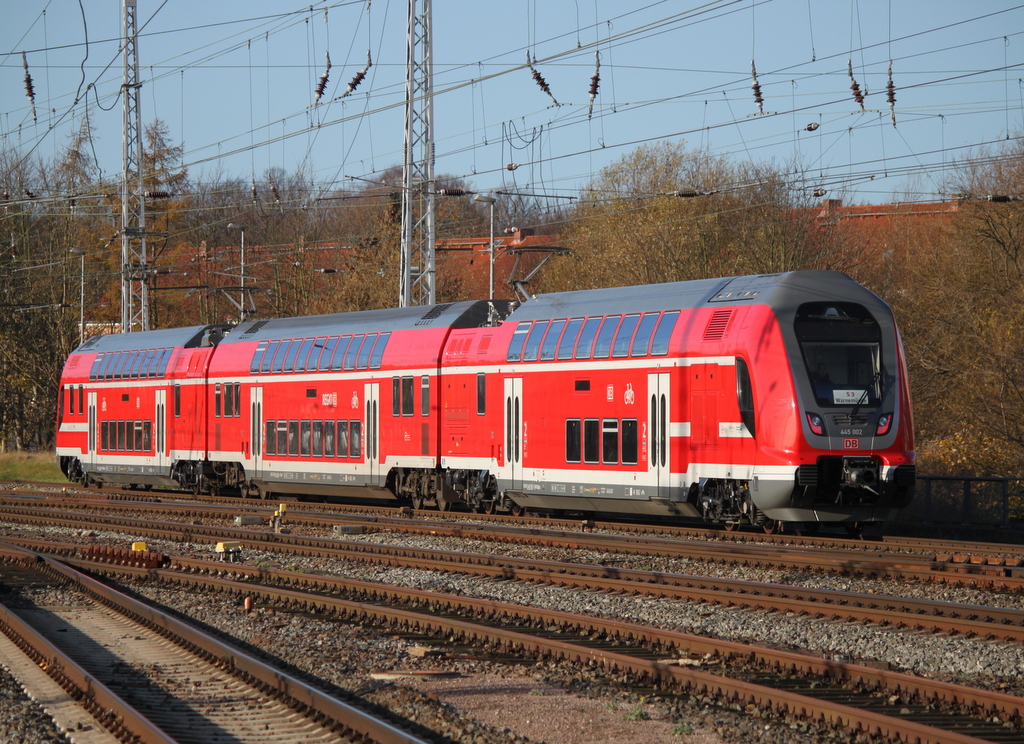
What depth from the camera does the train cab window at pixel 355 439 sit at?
26861mm

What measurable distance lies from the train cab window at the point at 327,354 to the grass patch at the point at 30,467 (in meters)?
18.3

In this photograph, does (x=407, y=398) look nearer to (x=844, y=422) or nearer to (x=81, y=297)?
(x=844, y=422)

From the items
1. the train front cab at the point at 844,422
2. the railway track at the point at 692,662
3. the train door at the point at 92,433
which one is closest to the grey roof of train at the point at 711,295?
the train front cab at the point at 844,422

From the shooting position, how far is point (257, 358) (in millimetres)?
30172

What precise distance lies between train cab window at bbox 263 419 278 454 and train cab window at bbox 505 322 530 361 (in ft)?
28.4

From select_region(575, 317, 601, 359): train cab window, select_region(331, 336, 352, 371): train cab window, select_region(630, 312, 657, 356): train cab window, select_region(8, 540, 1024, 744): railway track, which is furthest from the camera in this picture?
select_region(331, 336, 352, 371): train cab window

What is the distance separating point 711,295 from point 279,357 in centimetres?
1325

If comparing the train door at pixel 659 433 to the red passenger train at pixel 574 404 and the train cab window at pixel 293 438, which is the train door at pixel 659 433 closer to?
the red passenger train at pixel 574 404

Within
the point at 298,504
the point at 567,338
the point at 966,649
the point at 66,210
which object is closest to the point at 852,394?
the point at 567,338

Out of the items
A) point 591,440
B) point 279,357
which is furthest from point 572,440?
point 279,357

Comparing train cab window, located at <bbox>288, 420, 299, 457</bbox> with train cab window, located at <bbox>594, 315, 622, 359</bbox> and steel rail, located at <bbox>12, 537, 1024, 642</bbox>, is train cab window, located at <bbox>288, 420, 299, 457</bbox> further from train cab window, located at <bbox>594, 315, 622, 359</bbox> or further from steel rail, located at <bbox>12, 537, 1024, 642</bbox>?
steel rail, located at <bbox>12, 537, 1024, 642</bbox>

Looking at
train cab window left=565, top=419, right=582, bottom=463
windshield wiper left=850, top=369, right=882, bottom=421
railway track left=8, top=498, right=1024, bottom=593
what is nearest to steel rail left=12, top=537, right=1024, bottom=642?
railway track left=8, top=498, right=1024, bottom=593

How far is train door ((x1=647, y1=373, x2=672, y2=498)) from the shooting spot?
1953 cm

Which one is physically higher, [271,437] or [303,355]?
[303,355]
